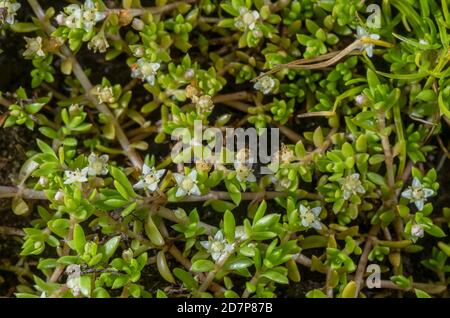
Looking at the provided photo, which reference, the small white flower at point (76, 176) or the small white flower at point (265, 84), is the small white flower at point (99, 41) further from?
the small white flower at point (265, 84)

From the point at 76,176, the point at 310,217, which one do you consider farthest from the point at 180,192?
the point at 310,217

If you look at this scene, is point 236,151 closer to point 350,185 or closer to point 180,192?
point 180,192

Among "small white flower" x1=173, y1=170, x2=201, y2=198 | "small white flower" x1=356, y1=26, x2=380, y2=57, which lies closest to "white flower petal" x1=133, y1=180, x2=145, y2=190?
"small white flower" x1=173, y1=170, x2=201, y2=198

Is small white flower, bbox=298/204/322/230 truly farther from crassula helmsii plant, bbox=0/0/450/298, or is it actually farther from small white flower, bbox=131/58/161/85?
small white flower, bbox=131/58/161/85

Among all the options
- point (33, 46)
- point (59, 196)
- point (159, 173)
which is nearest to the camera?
point (59, 196)

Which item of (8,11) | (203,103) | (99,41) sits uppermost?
(8,11)

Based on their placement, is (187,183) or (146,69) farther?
(146,69)
